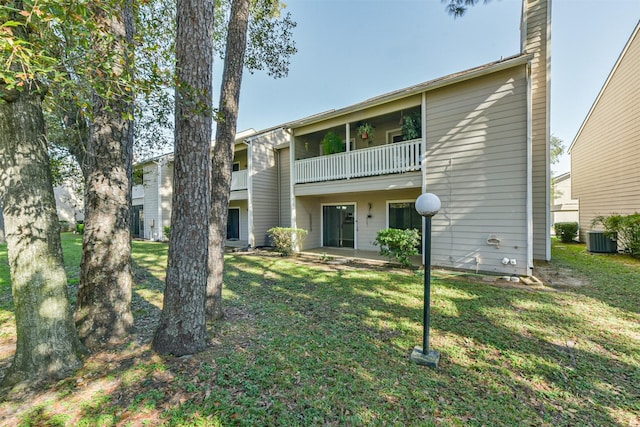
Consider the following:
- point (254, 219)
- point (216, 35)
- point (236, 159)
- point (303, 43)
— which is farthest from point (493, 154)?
point (236, 159)

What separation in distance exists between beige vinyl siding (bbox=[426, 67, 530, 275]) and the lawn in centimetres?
180

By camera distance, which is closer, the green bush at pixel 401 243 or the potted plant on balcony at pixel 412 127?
the green bush at pixel 401 243

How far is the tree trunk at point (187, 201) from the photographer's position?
2.98 m

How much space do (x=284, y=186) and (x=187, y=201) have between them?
32.2 ft

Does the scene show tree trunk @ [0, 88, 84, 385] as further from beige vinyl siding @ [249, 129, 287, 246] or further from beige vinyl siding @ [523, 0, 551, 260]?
beige vinyl siding @ [523, 0, 551, 260]

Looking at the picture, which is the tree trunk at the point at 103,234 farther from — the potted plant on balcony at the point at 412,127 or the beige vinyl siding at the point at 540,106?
the beige vinyl siding at the point at 540,106

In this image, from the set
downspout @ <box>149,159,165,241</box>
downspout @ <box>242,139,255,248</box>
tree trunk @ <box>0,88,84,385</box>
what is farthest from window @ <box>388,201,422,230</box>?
downspout @ <box>149,159,165,241</box>

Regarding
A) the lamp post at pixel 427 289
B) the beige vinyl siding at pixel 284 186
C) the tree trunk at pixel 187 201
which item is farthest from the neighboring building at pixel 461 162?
the tree trunk at pixel 187 201

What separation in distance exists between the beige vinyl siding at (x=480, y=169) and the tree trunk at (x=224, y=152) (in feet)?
18.1

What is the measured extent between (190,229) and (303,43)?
8.09 m

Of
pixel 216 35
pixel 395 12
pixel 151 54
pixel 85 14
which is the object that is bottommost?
pixel 85 14

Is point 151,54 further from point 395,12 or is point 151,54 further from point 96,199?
point 395,12

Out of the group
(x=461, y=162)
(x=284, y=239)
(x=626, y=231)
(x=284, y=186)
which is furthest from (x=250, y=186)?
(x=626, y=231)

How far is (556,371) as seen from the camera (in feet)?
9.26
